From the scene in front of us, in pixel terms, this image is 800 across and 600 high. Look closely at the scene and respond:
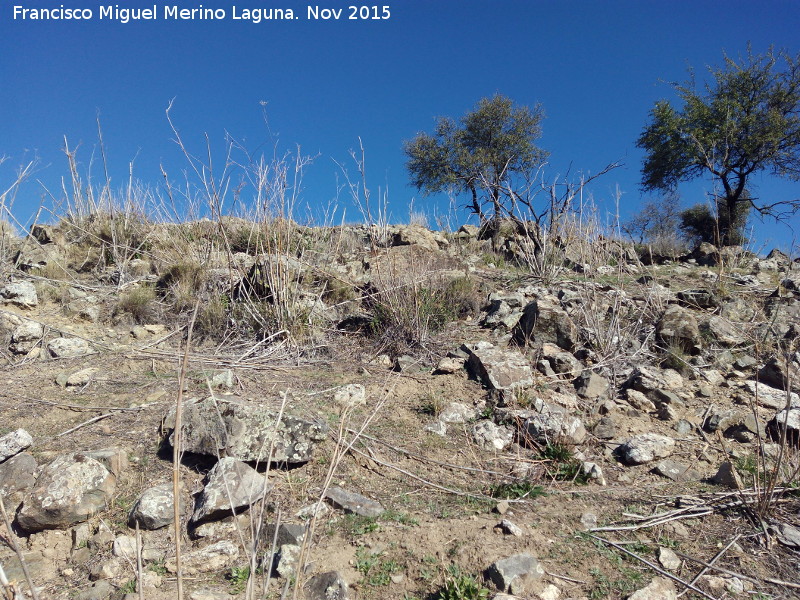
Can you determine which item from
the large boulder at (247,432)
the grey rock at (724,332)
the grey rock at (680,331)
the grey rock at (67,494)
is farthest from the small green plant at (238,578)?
the grey rock at (724,332)

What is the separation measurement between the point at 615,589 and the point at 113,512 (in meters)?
2.19

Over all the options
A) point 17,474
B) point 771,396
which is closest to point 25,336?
point 17,474

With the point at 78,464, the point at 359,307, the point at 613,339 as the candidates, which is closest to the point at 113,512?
the point at 78,464

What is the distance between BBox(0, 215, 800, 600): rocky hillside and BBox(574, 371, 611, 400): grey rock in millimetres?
16

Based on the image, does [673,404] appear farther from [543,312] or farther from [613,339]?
[543,312]

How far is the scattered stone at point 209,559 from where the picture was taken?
7.23 ft

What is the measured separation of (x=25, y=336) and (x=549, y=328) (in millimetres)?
4280

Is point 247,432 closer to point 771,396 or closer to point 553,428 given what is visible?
point 553,428

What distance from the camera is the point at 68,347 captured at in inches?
172

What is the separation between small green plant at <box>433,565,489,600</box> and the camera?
1947mm

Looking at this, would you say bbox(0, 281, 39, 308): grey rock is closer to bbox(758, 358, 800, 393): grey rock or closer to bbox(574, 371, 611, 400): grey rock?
bbox(574, 371, 611, 400): grey rock

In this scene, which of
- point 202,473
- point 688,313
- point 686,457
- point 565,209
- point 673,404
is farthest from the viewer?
point 565,209

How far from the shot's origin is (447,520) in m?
2.48

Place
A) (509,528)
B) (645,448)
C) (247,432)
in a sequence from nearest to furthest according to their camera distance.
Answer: (509,528)
(247,432)
(645,448)
